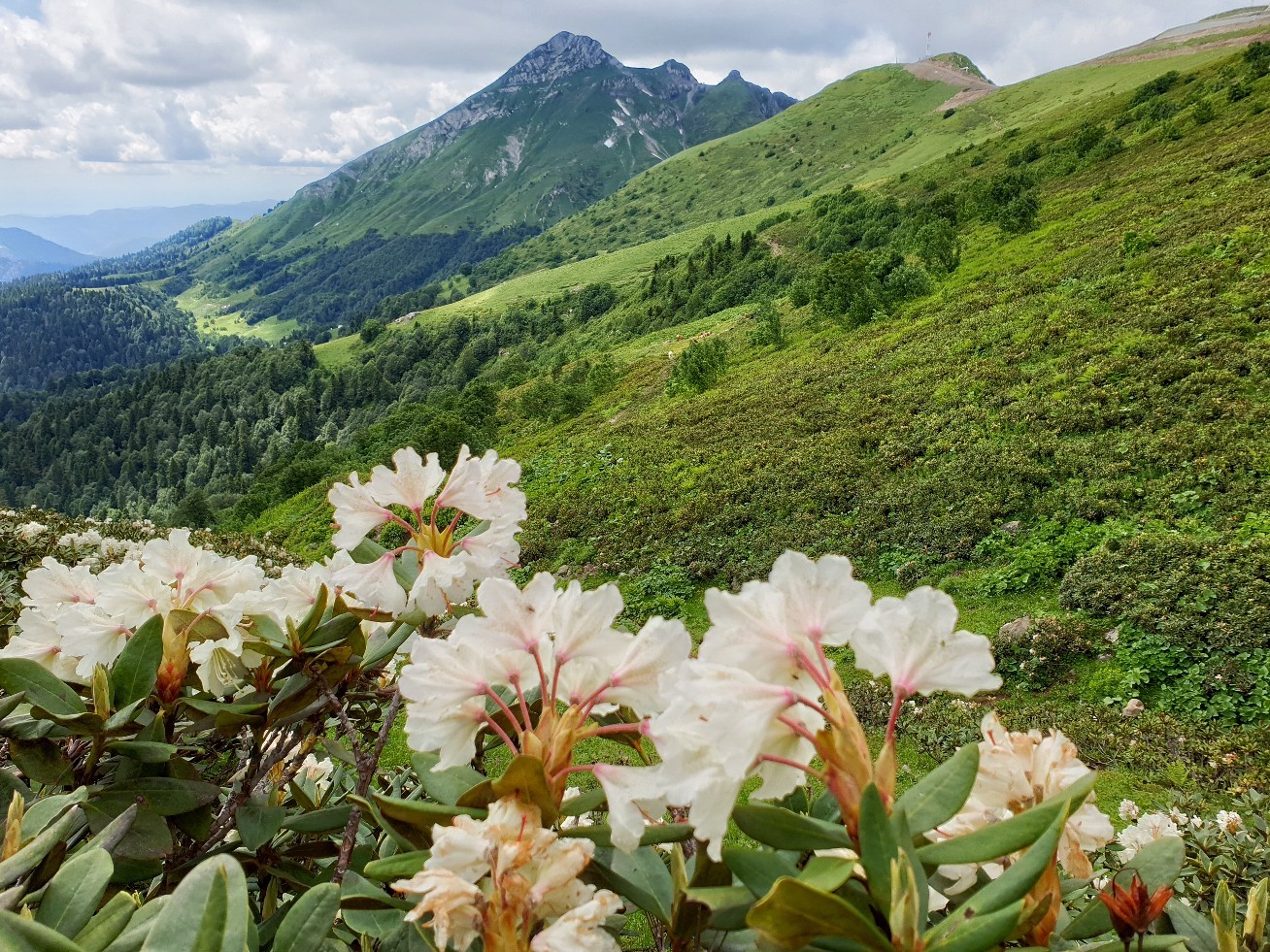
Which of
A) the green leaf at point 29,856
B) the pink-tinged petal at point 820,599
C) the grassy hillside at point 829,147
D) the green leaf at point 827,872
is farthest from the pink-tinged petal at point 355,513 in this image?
the grassy hillside at point 829,147

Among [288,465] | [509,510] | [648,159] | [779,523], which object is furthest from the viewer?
[648,159]

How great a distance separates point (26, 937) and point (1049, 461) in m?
9.70

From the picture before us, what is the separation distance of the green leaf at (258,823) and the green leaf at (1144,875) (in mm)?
1286

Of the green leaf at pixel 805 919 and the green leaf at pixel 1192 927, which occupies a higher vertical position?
the green leaf at pixel 805 919

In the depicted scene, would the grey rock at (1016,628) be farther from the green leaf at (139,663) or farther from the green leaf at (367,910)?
the green leaf at (139,663)

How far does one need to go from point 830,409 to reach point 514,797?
13.0 meters

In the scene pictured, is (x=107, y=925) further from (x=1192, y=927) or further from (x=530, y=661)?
(x=1192, y=927)

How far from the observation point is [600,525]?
486 inches

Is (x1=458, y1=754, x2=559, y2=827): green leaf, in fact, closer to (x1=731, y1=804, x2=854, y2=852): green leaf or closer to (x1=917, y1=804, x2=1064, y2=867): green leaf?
(x1=731, y1=804, x2=854, y2=852): green leaf

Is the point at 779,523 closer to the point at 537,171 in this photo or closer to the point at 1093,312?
the point at 1093,312

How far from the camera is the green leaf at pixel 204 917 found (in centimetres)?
78

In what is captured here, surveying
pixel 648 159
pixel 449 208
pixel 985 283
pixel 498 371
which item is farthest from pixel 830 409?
pixel 648 159

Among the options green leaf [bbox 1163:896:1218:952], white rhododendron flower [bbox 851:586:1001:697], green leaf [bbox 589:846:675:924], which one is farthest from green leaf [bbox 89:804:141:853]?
green leaf [bbox 1163:896:1218:952]

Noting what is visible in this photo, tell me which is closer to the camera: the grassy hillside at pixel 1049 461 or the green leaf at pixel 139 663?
the green leaf at pixel 139 663
